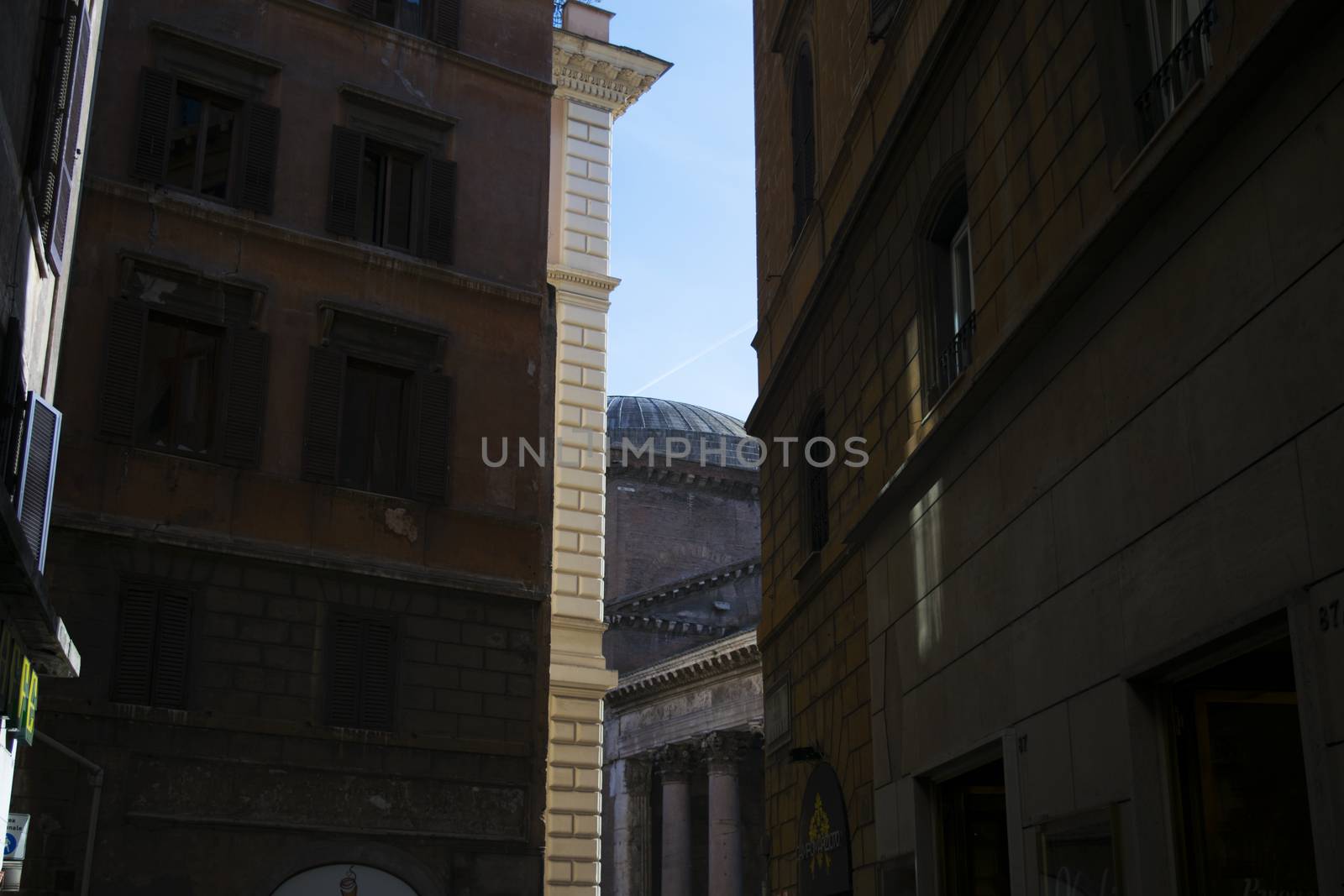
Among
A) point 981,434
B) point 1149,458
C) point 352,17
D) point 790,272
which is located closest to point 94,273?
point 352,17

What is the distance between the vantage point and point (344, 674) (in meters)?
16.2

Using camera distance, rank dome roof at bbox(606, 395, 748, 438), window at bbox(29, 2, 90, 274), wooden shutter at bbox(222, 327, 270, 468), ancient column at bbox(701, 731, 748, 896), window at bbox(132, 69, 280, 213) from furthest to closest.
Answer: dome roof at bbox(606, 395, 748, 438) < ancient column at bbox(701, 731, 748, 896) < window at bbox(132, 69, 280, 213) < wooden shutter at bbox(222, 327, 270, 468) < window at bbox(29, 2, 90, 274)

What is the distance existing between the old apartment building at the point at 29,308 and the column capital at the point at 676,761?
32.4 metres

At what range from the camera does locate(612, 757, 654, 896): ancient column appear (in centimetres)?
4503

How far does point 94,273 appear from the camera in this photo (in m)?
16.0

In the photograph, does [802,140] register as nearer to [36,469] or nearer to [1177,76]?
[1177,76]

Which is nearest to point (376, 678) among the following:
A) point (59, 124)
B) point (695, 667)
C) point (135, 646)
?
point (135, 646)

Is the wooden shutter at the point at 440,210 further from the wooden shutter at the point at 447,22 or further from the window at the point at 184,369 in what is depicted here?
the window at the point at 184,369

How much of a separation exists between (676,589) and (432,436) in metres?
34.7

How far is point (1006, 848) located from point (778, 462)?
→ 285 inches

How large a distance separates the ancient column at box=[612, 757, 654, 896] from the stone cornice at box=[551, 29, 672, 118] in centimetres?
2486

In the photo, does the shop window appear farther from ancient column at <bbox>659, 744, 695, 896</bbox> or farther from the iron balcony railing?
ancient column at <bbox>659, 744, 695, 896</bbox>

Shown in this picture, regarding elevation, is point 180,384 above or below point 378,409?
below

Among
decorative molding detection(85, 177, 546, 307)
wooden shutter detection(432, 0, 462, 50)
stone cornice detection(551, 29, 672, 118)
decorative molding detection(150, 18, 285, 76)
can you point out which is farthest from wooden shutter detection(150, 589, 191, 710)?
stone cornice detection(551, 29, 672, 118)
